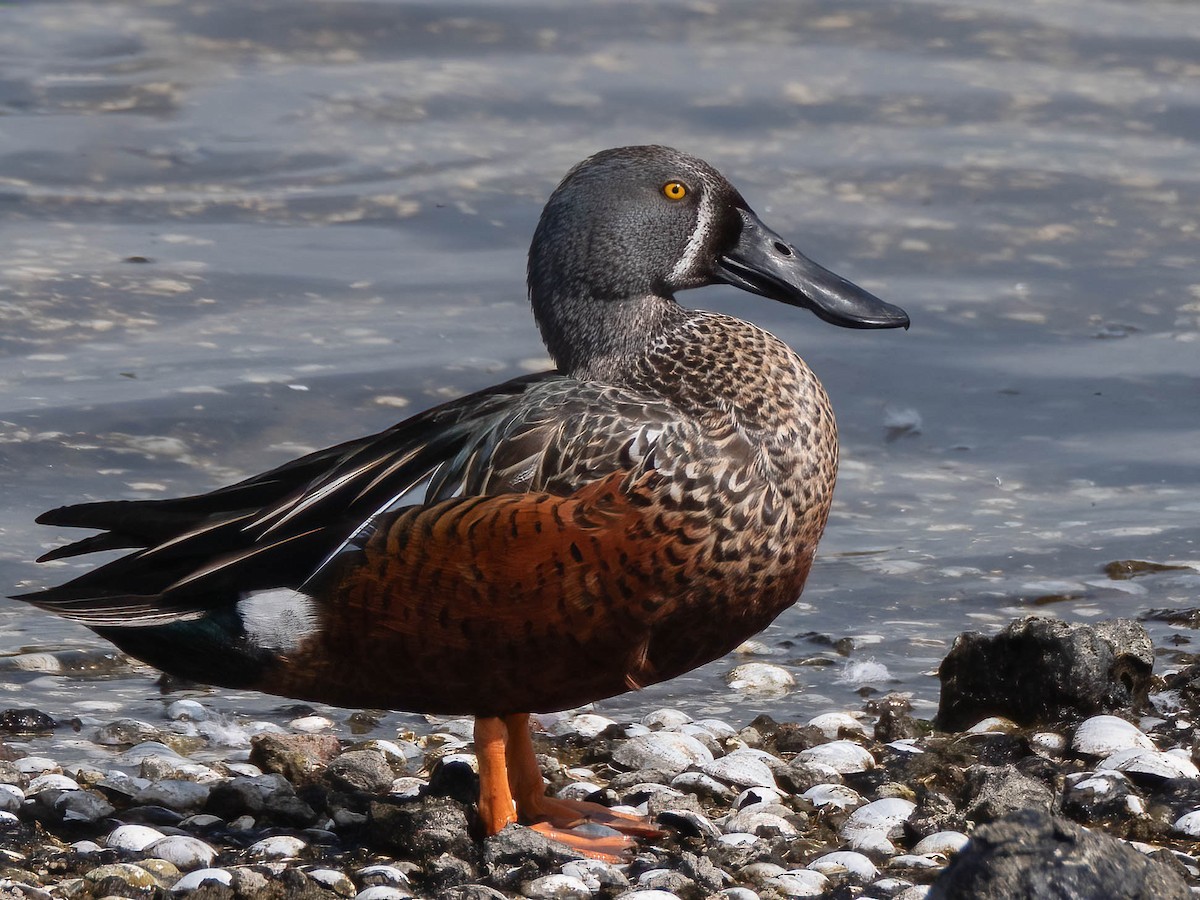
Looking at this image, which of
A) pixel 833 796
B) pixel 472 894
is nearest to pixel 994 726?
pixel 833 796

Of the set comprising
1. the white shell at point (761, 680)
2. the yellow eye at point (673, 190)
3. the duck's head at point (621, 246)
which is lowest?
the white shell at point (761, 680)

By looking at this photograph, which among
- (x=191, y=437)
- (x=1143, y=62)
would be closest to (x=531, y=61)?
(x=1143, y=62)

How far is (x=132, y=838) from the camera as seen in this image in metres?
3.93

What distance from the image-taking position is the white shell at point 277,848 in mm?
3961

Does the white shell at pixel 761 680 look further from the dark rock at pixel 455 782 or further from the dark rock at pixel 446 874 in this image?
the dark rock at pixel 446 874

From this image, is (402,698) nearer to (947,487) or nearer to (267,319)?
(947,487)

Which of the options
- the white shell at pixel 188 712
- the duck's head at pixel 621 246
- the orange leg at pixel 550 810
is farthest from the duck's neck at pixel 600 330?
the white shell at pixel 188 712

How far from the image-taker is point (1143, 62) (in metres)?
11.2

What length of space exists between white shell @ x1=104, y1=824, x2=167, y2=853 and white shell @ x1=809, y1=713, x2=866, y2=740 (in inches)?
74.8

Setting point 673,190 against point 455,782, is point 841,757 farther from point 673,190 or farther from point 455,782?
point 673,190

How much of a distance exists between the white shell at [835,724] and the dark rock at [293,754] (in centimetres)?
135

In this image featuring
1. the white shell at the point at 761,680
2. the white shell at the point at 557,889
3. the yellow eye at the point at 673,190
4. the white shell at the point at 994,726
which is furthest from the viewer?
the white shell at the point at 761,680

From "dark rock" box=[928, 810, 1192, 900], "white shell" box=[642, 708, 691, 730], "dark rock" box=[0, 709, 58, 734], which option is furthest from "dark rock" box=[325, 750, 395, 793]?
"dark rock" box=[928, 810, 1192, 900]

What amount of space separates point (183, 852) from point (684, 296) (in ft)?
17.0
